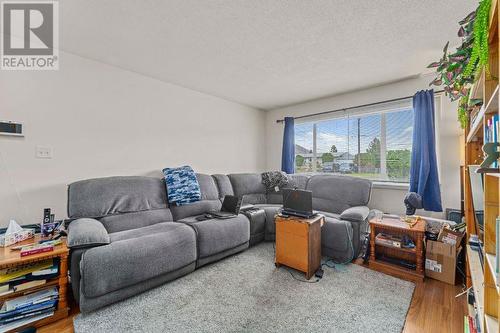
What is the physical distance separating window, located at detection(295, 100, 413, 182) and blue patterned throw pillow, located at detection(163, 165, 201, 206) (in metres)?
2.29

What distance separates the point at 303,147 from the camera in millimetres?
4320

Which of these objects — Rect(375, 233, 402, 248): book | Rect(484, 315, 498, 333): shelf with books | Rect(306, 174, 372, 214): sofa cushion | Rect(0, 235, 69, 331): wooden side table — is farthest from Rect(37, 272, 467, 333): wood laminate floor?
Rect(306, 174, 372, 214): sofa cushion

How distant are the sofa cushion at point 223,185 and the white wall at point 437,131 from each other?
2048 millimetres

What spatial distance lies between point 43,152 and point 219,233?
198cm

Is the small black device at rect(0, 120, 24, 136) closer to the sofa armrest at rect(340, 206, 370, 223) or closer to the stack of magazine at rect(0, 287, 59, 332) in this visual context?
the stack of magazine at rect(0, 287, 59, 332)

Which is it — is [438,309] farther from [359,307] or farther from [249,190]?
[249,190]

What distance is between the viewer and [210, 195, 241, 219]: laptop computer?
2.69m

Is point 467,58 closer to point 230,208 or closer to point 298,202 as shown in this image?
point 298,202

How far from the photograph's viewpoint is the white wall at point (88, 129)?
2.05m

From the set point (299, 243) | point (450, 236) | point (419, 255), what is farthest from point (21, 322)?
point (450, 236)

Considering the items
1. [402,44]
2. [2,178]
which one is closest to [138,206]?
[2,178]

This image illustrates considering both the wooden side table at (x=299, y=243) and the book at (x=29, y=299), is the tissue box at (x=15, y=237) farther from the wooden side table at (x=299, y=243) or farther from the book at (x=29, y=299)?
the wooden side table at (x=299, y=243)

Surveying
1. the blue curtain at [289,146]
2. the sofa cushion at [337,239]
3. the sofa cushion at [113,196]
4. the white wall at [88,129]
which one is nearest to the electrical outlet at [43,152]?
the white wall at [88,129]

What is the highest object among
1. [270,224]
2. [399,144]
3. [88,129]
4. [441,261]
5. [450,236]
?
[88,129]
